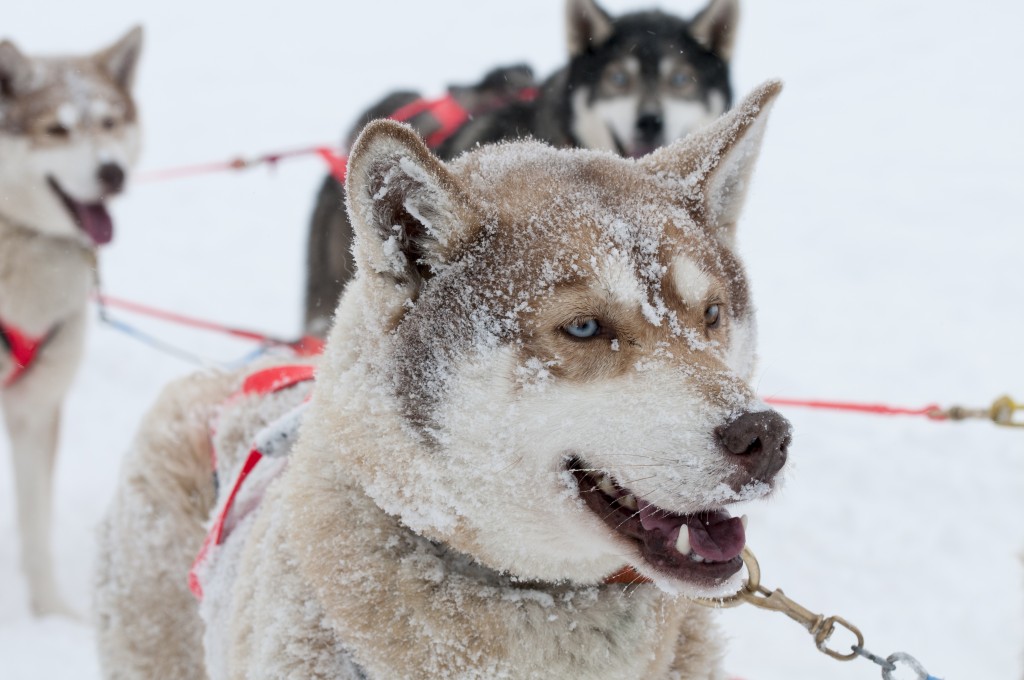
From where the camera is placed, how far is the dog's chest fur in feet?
13.0

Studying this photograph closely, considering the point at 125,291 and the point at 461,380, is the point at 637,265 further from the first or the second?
the point at 125,291

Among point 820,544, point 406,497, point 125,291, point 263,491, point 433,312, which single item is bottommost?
point 125,291

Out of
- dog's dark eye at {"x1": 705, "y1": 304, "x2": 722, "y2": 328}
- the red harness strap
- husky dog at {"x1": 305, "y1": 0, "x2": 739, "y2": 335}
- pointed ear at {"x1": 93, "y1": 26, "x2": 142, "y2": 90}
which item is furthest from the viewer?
husky dog at {"x1": 305, "y1": 0, "x2": 739, "y2": 335}

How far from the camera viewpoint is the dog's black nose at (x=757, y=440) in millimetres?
1587

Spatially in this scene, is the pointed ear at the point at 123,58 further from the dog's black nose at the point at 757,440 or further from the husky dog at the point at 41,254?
the dog's black nose at the point at 757,440

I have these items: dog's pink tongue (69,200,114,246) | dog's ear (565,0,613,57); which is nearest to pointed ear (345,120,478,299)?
dog's pink tongue (69,200,114,246)

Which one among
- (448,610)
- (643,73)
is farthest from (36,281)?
(643,73)

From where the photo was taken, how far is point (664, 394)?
1.68 m

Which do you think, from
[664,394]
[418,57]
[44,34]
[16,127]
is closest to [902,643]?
[664,394]

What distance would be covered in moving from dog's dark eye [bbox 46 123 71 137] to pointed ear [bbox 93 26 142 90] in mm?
487

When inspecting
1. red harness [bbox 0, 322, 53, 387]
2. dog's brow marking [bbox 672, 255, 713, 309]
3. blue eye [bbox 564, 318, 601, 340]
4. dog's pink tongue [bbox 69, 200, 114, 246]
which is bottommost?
red harness [bbox 0, 322, 53, 387]

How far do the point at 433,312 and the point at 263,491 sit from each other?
82 cm

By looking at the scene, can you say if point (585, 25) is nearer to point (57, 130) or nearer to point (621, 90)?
Result: point (621, 90)

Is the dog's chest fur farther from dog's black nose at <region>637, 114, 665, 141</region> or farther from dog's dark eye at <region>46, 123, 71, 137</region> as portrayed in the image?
dog's black nose at <region>637, 114, 665, 141</region>
